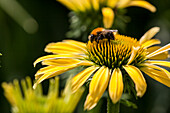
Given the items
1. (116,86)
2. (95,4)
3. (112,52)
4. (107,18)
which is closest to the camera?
(116,86)

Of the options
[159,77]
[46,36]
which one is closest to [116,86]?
[159,77]

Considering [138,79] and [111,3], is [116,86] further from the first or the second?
[111,3]

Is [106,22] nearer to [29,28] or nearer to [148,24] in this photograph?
[29,28]

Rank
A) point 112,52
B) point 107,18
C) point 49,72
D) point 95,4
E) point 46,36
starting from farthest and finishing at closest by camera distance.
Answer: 1. point 46,36
2. point 95,4
3. point 107,18
4. point 112,52
5. point 49,72

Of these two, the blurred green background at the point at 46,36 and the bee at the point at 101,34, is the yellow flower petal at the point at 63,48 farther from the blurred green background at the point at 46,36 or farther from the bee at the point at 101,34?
the blurred green background at the point at 46,36

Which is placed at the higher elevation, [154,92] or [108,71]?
[108,71]

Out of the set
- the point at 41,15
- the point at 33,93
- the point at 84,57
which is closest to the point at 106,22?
the point at 84,57
